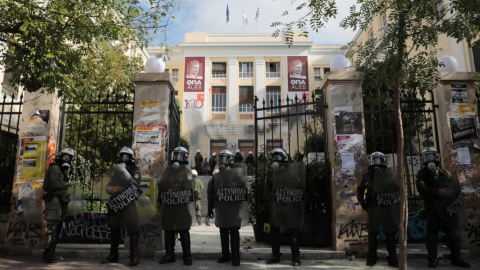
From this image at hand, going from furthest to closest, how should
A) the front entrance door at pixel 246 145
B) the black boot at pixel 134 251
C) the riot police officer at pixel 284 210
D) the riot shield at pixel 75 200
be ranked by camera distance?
the front entrance door at pixel 246 145
the riot shield at pixel 75 200
the riot police officer at pixel 284 210
the black boot at pixel 134 251

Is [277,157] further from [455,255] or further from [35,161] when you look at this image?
[35,161]

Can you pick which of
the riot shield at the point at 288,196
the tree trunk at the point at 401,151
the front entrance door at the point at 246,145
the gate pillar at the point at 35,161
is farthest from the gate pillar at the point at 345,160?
the front entrance door at the point at 246,145

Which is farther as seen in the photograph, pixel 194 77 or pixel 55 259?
pixel 194 77

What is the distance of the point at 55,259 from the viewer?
5367 millimetres

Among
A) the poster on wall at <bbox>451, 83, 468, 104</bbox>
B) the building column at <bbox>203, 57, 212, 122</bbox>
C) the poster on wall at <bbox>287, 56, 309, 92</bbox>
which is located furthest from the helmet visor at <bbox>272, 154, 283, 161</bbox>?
the poster on wall at <bbox>287, 56, 309, 92</bbox>

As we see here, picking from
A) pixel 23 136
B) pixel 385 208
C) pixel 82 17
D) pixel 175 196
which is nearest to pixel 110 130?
pixel 23 136

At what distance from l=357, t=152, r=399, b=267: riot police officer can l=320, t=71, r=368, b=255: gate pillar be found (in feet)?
1.78

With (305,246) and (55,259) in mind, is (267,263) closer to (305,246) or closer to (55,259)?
(305,246)

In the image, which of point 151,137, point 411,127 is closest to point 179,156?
point 151,137

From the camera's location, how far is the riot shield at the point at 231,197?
17.7 feet

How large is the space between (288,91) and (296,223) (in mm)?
26589

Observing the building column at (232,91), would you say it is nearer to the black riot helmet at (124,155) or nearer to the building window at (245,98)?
the building window at (245,98)

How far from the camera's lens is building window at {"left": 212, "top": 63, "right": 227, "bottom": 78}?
32.4 m

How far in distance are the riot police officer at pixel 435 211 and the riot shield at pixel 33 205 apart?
704cm
